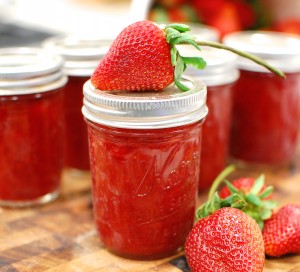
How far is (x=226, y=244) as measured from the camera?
71 cm

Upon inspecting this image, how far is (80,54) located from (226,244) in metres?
0.49

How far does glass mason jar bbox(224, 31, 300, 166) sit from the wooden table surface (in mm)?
118

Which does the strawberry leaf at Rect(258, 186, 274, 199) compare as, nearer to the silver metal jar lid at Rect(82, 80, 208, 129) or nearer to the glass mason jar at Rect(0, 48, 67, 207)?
the silver metal jar lid at Rect(82, 80, 208, 129)

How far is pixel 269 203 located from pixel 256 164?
0.34 metres

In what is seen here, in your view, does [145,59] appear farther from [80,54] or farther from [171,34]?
[80,54]

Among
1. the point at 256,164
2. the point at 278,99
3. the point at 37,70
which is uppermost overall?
the point at 37,70

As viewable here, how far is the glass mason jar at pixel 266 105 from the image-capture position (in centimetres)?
109

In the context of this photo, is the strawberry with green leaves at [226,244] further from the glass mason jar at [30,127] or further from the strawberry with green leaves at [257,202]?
the glass mason jar at [30,127]

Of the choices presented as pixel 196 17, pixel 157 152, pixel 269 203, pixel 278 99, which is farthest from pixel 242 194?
pixel 196 17

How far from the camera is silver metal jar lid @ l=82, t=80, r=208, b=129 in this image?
0.73m

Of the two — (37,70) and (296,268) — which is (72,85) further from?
(296,268)

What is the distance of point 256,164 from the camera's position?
1175mm

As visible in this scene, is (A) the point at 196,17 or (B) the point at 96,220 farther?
(A) the point at 196,17

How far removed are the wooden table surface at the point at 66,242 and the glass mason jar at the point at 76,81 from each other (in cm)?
7
